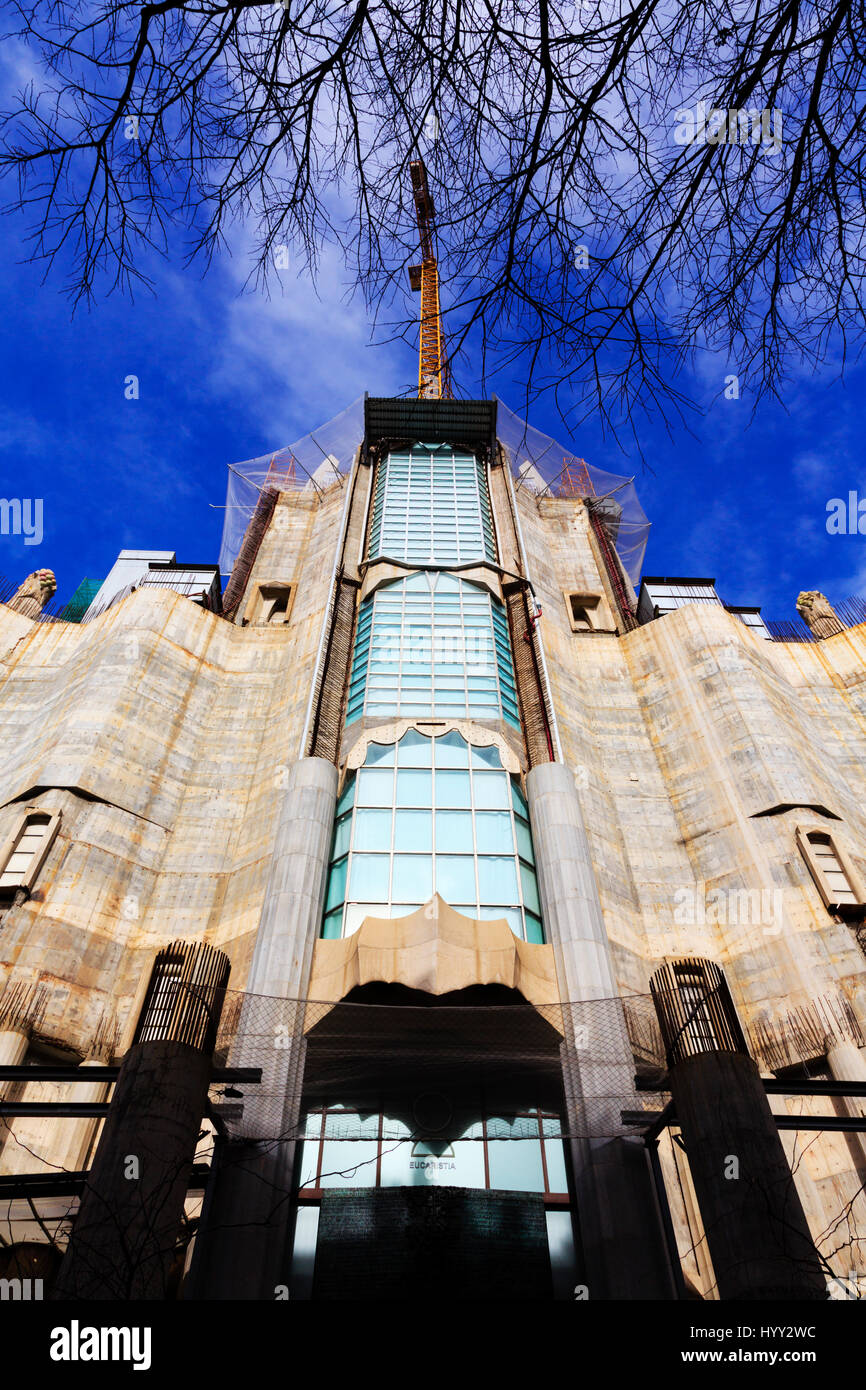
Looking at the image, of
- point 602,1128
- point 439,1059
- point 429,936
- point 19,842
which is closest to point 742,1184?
point 602,1128

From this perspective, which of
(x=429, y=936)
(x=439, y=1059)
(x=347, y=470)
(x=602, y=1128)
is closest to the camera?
(x=602, y=1128)

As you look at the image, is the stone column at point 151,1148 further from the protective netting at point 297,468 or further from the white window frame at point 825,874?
the protective netting at point 297,468

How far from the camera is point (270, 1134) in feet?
46.5

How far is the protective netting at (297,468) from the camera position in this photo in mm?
45562

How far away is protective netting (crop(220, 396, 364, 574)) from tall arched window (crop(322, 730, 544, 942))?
24.7 m

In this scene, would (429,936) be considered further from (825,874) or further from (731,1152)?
(825,874)

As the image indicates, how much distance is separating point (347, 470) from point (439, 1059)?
36282 mm

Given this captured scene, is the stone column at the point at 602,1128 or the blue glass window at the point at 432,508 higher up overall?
the blue glass window at the point at 432,508

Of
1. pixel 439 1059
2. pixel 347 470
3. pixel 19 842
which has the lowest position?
pixel 439 1059

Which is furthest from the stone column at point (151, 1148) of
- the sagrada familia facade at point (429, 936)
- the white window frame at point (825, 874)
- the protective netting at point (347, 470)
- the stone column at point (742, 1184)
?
the protective netting at point (347, 470)

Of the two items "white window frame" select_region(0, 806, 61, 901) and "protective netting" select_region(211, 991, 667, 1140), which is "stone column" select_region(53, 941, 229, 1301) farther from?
"white window frame" select_region(0, 806, 61, 901)

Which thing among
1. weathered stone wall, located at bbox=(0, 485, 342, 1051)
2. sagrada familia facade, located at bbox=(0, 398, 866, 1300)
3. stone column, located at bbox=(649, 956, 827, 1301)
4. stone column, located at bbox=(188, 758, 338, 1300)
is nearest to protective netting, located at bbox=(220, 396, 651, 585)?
sagrada familia facade, located at bbox=(0, 398, 866, 1300)

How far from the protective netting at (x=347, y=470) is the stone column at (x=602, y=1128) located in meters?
28.5

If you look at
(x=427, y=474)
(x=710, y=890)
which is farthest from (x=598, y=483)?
(x=710, y=890)
